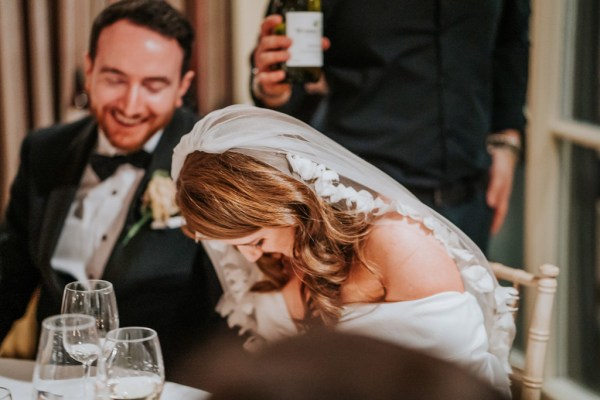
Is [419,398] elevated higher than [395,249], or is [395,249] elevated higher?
[419,398]

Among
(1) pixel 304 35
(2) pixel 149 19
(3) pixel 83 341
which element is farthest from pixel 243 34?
(3) pixel 83 341

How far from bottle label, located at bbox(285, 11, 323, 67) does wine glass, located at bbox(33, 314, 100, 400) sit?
2.01 ft

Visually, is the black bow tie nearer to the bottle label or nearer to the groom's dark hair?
the groom's dark hair

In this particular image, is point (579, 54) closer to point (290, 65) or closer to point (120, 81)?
point (290, 65)

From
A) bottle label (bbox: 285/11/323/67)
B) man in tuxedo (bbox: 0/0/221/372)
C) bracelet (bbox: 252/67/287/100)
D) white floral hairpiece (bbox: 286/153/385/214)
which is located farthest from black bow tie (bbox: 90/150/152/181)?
white floral hairpiece (bbox: 286/153/385/214)

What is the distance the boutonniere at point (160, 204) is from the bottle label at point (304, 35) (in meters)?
0.43

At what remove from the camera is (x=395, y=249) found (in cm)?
130

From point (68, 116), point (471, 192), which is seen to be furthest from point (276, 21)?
point (68, 116)

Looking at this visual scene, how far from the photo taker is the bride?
1.29m

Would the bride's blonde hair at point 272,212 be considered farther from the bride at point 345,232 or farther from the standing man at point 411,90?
the standing man at point 411,90

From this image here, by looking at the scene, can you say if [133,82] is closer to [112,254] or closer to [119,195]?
[119,195]

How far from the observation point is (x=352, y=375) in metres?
0.52

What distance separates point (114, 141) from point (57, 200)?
188mm

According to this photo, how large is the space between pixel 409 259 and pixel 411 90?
0.50m
